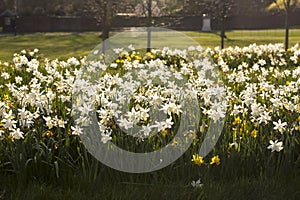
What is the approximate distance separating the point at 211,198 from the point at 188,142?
646 mm

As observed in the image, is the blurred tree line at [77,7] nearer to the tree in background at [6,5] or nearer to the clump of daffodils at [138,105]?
the tree in background at [6,5]

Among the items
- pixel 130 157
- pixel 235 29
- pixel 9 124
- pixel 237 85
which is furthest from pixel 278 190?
pixel 235 29

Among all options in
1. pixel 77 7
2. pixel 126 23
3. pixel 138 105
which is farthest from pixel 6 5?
pixel 138 105

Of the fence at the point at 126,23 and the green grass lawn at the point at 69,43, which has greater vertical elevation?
the fence at the point at 126,23

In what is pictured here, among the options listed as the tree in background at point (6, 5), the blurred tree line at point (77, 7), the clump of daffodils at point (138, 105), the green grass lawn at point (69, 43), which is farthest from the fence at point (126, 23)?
the clump of daffodils at point (138, 105)

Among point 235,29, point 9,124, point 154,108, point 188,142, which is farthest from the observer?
point 235,29

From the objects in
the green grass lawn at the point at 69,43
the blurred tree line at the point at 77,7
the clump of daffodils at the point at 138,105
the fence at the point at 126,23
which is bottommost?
the green grass lawn at the point at 69,43

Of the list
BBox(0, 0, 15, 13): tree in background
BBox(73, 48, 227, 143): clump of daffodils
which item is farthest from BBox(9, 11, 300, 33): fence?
BBox(73, 48, 227, 143): clump of daffodils

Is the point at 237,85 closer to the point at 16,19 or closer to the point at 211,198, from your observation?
the point at 211,198

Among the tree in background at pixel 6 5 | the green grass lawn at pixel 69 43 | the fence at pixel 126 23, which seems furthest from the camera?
the tree in background at pixel 6 5

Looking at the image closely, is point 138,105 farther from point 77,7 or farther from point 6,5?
point 6,5

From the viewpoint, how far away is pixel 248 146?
366cm

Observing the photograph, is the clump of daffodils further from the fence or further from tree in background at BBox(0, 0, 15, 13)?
tree in background at BBox(0, 0, 15, 13)

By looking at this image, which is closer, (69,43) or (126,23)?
(69,43)
